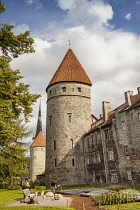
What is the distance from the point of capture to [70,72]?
34344 millimetres

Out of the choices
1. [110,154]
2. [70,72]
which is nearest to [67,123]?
[110,154]

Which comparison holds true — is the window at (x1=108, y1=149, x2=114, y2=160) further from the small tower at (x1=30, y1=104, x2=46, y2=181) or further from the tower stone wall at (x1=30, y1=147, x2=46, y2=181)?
the tower stone wall at (x1=30, y1=147, x2=46, y2=181)

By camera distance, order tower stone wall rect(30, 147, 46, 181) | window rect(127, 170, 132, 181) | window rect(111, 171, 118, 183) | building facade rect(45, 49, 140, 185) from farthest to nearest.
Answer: tower stone wall rect(30, 147, 46, 181) < window rect(111, 171, 118, 183) < building facade rect(45, 49, 140, 185) < window rect(127, 170, 132, 181)

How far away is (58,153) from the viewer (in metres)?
29.7

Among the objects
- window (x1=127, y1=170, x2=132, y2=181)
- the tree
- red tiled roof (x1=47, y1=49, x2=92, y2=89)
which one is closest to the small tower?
red tiled roof (x1=47, y1=49, x2=92, y2=89)

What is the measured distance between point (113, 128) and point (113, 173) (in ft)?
17.4

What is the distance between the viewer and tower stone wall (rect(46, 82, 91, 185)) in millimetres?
28984

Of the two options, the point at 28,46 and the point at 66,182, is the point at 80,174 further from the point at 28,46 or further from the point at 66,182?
the point at 28,46

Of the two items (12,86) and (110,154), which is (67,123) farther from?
(12,86)

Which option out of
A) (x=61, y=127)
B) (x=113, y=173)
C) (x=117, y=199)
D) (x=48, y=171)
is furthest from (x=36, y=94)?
(x=48, y=171)

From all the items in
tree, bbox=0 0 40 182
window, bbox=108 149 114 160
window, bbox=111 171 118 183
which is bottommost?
window, bbox=111 171 118 183

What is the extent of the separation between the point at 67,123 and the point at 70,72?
30.5ft

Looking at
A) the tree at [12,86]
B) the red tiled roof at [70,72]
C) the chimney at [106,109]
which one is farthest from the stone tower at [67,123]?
the tree at [12,86]

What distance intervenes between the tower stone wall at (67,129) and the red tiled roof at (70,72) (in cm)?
78
